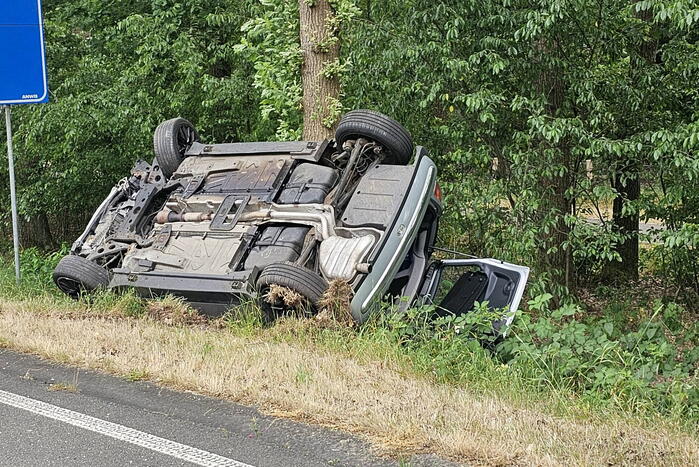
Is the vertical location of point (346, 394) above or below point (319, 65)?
below

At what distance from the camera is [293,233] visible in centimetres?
748

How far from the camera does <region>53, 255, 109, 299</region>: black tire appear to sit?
788cm

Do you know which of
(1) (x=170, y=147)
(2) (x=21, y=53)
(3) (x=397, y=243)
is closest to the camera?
(3) (x=397, y=243)

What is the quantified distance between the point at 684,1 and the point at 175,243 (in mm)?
4923

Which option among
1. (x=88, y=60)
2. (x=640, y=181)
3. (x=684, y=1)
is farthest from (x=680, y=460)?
(x=88, y=60)

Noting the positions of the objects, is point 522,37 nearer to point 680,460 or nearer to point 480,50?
point 480,50

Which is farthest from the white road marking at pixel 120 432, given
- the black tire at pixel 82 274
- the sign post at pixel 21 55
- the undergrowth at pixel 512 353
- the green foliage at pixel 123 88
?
the green foliage at pixel 123 88

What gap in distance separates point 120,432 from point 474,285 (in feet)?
13.7

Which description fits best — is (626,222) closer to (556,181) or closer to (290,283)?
(556,181)

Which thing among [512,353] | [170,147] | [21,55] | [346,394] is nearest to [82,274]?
[170,147]

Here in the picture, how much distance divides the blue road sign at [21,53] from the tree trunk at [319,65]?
3093mm

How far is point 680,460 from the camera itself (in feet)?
13.0

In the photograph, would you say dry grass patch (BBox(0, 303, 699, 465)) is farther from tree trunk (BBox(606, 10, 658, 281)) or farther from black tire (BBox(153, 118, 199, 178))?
tree trunk (BBox(606, 10, 658, 281))

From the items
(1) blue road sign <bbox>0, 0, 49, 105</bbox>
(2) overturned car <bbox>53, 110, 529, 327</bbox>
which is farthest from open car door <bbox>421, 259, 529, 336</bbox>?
(1) blue road sign <bbox>0, 0, 49, 105</bbox>
